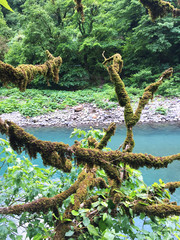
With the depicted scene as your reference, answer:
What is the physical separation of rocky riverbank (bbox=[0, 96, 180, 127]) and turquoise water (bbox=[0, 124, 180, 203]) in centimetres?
74

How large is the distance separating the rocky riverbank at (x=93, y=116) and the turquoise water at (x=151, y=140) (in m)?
0.74

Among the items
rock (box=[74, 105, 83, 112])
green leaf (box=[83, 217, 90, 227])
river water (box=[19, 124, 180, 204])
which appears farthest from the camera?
rock (box=[74, 105, 83, 112])

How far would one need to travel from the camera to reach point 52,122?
9141mm

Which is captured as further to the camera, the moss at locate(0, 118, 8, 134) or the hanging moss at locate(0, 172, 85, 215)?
the hanging moss at locate(0, 172, 85, 215)

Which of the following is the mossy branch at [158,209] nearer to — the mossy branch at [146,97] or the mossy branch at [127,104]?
the mossy branch at [127,104]

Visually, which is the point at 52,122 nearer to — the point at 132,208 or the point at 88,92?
the point at 88,92

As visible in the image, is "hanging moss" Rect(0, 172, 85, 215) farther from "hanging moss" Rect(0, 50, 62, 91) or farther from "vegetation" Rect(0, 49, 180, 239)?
"hanging moss" Rect(0, 50, 62, 91)

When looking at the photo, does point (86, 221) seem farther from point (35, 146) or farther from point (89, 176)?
point (35, 146)

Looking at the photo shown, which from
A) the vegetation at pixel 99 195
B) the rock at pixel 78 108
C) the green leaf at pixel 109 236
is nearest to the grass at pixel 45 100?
the rock at pixel 78 108

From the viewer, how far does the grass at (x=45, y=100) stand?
10.3 meters

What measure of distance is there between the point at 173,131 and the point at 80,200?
290 inches

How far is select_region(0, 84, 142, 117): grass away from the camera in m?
10.3

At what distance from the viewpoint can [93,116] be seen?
938cm

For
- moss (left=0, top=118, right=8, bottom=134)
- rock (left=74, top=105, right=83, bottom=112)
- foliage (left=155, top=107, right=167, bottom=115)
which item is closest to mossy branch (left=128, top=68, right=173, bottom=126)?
moss (left=0, top=118, right=8, bottom=134)
